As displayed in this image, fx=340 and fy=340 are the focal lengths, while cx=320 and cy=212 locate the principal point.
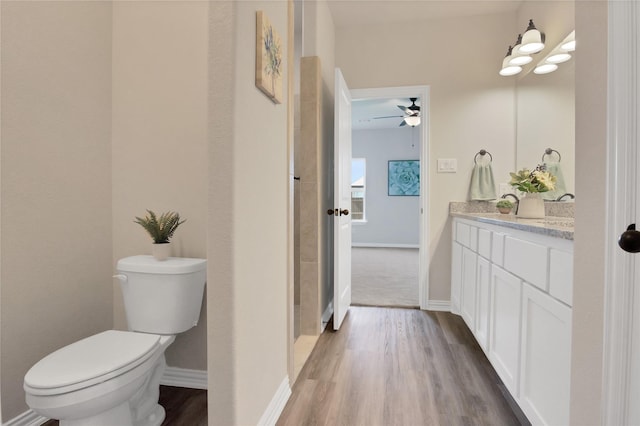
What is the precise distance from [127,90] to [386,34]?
2.36 meters

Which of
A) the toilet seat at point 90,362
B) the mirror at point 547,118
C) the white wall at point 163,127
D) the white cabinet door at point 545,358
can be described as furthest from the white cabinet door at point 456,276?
the toilet seat at point 90,362

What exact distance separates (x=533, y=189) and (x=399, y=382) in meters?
1.45

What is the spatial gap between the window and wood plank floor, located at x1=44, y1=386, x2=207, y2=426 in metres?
6.13

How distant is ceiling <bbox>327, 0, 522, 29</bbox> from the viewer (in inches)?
112

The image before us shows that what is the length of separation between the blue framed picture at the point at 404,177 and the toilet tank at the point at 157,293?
6252 mm

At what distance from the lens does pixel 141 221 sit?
162cm

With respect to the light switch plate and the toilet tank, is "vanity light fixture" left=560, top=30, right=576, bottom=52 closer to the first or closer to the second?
the light switch plate

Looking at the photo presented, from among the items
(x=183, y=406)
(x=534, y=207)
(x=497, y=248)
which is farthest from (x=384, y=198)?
(x=183, y=406)

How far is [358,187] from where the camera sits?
7629 mm

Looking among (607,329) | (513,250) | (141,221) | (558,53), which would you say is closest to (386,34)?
(558,53)

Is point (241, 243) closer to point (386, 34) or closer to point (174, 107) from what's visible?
point (174, 107)

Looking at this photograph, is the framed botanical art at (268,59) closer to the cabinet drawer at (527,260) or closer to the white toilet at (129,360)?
the white toilet at (129,360)

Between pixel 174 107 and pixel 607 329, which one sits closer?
pixel 607 329

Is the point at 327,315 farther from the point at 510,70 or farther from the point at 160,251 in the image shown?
the point at 510,70
